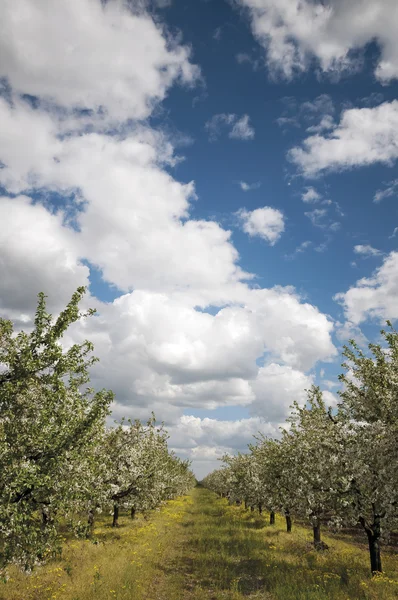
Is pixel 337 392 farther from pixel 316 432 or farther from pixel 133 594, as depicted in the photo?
pixel 133 594

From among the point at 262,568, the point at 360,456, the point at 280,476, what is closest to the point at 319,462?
the point at 360,456

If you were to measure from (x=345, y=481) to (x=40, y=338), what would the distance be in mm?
16495

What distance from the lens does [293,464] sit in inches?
1067

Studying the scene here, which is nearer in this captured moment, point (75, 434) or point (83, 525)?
point (75, 434)

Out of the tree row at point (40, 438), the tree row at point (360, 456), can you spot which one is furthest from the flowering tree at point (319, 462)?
the tree row at point (40, 438)

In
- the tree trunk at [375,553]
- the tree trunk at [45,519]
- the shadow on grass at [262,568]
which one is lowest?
the shadow on grass at [262,568]

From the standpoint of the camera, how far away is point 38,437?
40.6ft

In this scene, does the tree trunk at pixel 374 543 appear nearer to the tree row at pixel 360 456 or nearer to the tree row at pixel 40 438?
the tree row at pixel 360 456

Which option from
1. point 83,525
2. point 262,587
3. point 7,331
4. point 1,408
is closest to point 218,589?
→ point 262,587

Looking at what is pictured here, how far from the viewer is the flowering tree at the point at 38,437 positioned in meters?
11.4

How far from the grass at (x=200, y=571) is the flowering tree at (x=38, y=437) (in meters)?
3.17

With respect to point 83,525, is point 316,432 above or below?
above

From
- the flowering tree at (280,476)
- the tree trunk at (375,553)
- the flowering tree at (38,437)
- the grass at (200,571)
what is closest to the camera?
the flowering tree at (38,437)

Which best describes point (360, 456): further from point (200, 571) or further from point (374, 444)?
point (200, 571)
